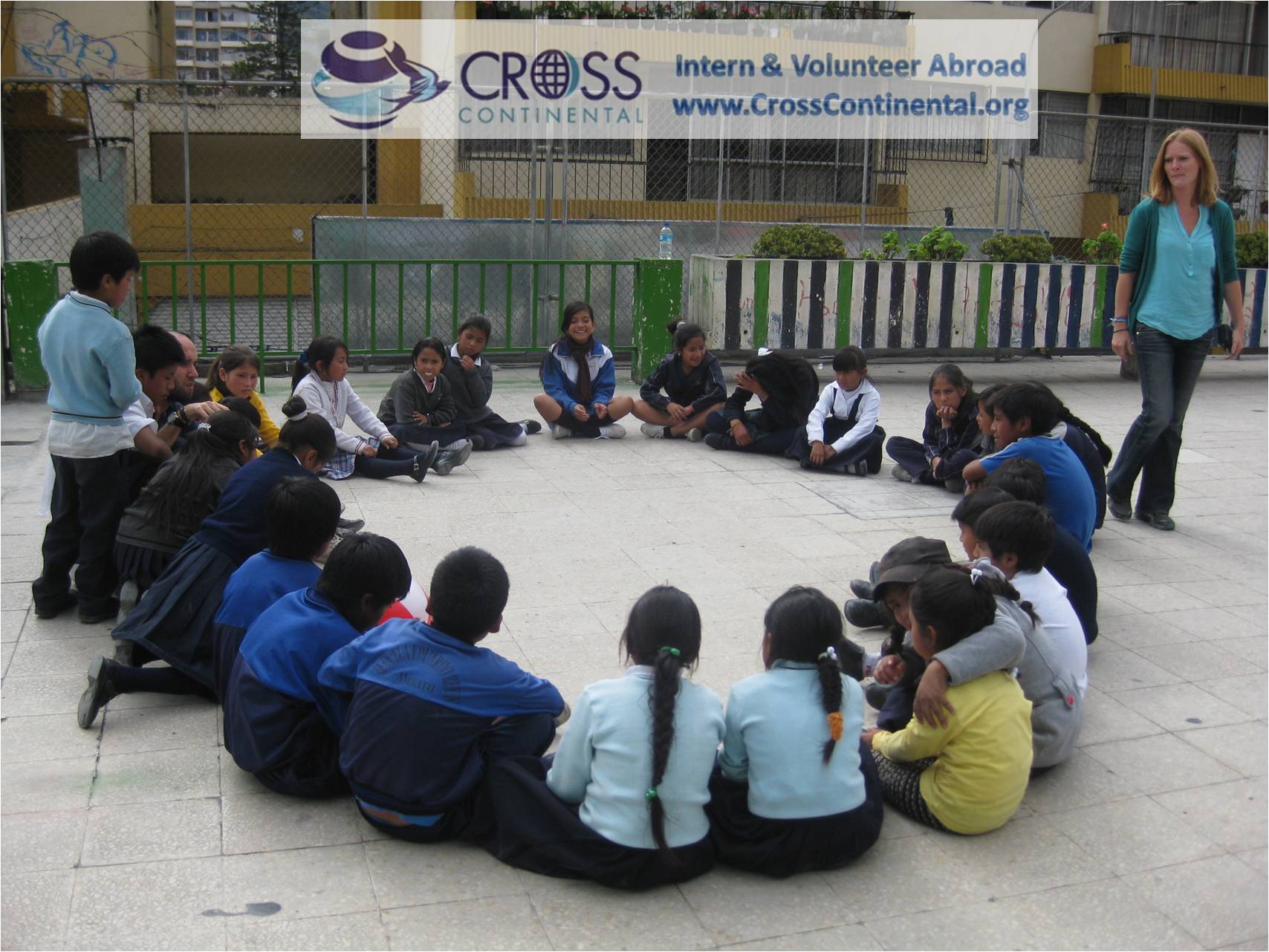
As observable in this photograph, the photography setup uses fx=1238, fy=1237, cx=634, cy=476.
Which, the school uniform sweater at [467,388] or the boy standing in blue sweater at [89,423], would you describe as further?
the school uniform sweater at [467,388]

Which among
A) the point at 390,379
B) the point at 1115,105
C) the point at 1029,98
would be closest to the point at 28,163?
the point at 390,379

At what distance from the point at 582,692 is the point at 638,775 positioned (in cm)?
35

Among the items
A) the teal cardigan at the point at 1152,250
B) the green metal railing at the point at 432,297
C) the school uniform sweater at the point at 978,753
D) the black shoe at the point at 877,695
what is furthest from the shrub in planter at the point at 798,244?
the school uniform sweater at the point at 978,753

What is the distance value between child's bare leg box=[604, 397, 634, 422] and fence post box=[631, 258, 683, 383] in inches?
79.5

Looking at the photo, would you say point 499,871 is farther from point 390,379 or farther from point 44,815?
point 390,379

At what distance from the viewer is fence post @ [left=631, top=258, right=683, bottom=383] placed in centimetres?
1055

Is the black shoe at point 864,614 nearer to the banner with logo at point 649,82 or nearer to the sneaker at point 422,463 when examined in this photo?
the sneaker at point 422,463

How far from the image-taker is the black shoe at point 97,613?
495cm

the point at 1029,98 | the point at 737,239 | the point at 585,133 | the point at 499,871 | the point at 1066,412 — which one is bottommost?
the point at 499,871

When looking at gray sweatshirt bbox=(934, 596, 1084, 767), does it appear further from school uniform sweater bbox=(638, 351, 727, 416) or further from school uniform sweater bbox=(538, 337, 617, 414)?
school uniform sweater bbox=(538, 337, 617, 414)

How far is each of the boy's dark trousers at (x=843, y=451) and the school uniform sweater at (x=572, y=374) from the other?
1.45 meters

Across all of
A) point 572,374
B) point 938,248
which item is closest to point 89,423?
point 572,374

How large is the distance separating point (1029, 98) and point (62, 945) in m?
22.9

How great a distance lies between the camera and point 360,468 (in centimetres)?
745
